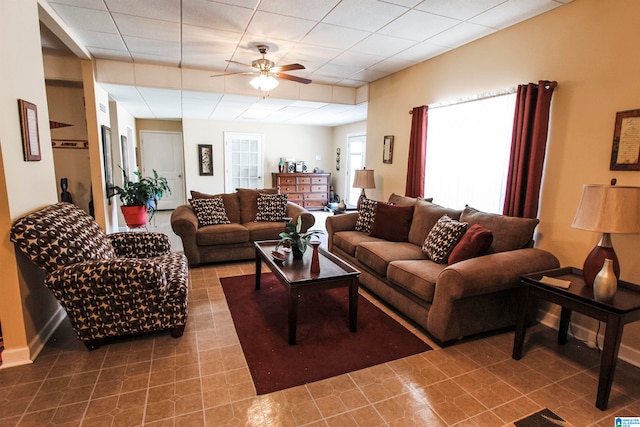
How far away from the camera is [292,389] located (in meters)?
1.93

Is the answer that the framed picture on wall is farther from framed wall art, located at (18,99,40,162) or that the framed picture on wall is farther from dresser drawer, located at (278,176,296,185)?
dresser drawer, located at (278,176,296,185)

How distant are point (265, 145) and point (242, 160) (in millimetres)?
720

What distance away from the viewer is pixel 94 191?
4.25 m

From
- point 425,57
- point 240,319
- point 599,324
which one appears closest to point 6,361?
point 240,319

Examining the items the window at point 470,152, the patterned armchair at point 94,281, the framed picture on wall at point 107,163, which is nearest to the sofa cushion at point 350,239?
the window at point 470,152

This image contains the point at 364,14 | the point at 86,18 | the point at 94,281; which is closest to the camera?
the point at 94,281

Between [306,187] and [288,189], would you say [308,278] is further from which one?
[306,187]

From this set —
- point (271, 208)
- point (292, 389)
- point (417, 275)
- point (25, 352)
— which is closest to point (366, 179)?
point (271, 208)

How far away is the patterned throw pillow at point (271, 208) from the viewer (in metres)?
4.64

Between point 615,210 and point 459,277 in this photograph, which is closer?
point 615,210

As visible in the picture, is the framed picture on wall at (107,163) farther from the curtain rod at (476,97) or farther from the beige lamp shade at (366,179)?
the curtain rod at (476,97)

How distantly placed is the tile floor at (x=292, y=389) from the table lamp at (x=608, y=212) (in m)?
0.77

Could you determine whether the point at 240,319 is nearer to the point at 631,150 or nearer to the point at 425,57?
the point at 631,150

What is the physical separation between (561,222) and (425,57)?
7.83ft
